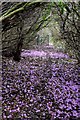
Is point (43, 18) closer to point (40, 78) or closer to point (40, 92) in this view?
point (40, 78)

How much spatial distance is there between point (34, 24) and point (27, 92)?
499 centimetres

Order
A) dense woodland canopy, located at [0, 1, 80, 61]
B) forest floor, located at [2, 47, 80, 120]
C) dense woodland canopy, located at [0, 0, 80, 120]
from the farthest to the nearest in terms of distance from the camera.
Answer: forest floor, located at [2, 47, 80, 120] → dense woodland canopy, located at [0, 0, 80, 120] → dense woodland canopy, located at [0, 1, 80, 61]

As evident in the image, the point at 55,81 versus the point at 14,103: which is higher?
the point at 14,103

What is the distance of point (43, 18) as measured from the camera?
11.8 m

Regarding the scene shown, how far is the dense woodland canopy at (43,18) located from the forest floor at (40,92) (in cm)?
104

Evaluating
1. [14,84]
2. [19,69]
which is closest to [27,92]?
[14,84]

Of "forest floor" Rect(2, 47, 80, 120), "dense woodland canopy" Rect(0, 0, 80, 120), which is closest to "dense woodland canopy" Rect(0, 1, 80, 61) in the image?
"dense woodland canopy" Rect(0, 0, 80, 120)

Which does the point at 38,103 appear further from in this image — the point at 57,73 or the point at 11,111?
the point at 57,73

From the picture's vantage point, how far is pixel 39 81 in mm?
9180

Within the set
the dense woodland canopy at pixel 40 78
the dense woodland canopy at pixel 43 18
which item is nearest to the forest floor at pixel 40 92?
the dense woodland canopy at pixel 40 78

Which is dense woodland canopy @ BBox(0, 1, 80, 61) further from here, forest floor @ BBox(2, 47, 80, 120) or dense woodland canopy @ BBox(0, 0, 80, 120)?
forest floor @ BBox(2, 47, 80, 120)

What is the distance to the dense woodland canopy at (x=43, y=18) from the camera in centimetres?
591

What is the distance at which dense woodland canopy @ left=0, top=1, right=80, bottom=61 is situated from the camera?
19.4ft

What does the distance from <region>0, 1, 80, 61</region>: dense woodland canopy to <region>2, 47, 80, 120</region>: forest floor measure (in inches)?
41.1
